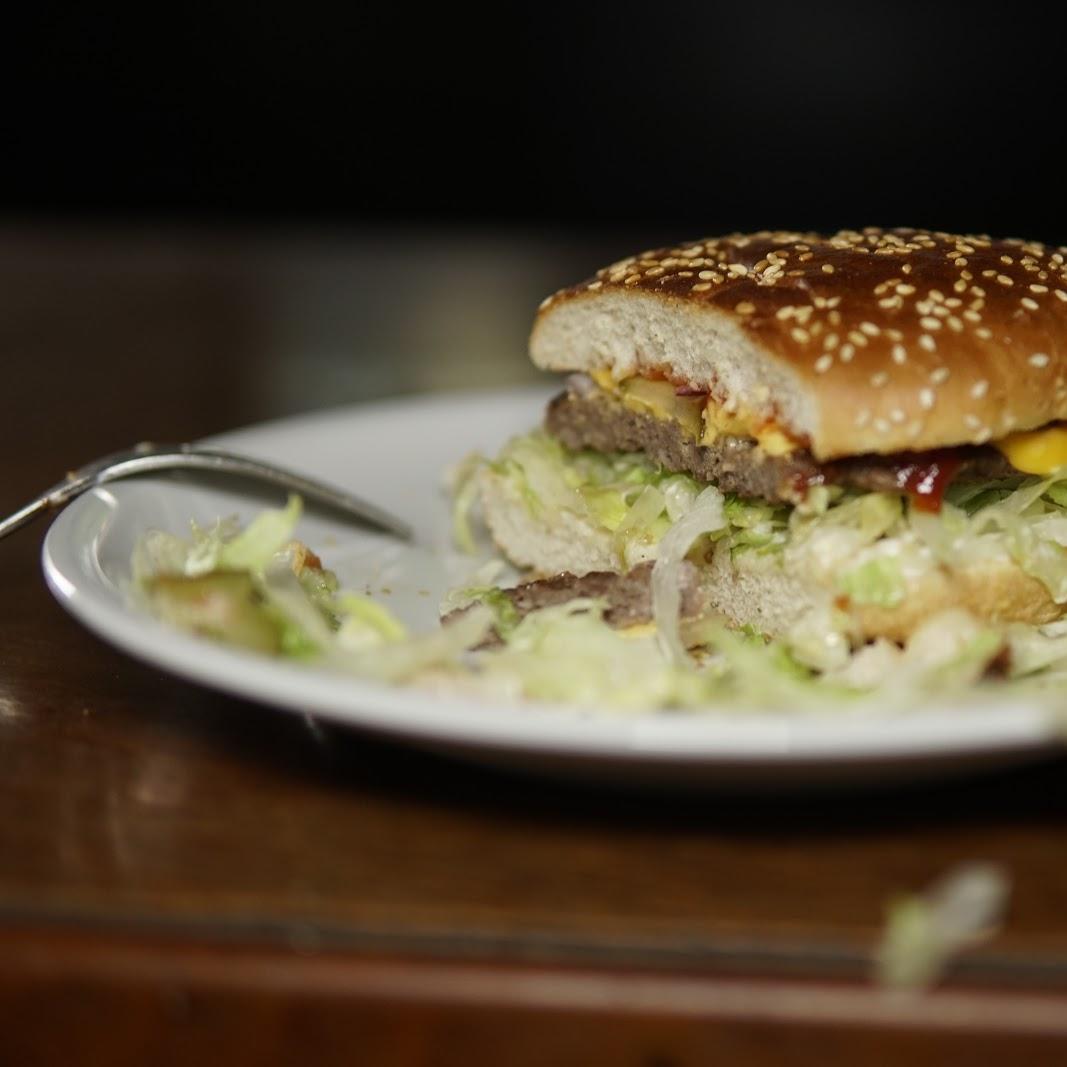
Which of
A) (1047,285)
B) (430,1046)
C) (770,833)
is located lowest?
(430,1046)

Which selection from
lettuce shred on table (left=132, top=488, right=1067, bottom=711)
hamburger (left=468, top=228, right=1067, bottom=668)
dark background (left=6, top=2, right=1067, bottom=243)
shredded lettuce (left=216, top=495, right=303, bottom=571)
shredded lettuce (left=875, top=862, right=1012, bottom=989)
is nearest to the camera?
shredded lettuce (left=875, top=862, right=1012, bottom=989)

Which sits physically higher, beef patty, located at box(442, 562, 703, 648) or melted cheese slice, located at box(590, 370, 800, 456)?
melted cheese slice, located at box(590, 370, 800, 456)

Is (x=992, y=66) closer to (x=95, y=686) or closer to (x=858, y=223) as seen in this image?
(x=858, y=223)

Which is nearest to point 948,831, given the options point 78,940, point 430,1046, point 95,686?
point 430,1046

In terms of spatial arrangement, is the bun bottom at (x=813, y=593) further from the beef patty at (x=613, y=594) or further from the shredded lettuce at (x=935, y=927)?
the shredded lettuce at (x=935, y=927)

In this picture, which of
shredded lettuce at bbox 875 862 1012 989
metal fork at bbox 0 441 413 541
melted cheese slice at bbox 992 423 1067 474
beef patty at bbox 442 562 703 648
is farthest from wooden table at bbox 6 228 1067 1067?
melted cheese slice at bbox 992 423 1067 474

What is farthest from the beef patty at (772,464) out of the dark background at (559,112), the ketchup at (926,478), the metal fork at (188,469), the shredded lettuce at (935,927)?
the dark background at (559,112)

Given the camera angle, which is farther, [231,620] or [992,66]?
[992,66]

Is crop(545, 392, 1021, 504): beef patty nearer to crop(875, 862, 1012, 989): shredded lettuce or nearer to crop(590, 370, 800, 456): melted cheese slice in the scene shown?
crop(590, 370, 800, 456): melted cheese slice
